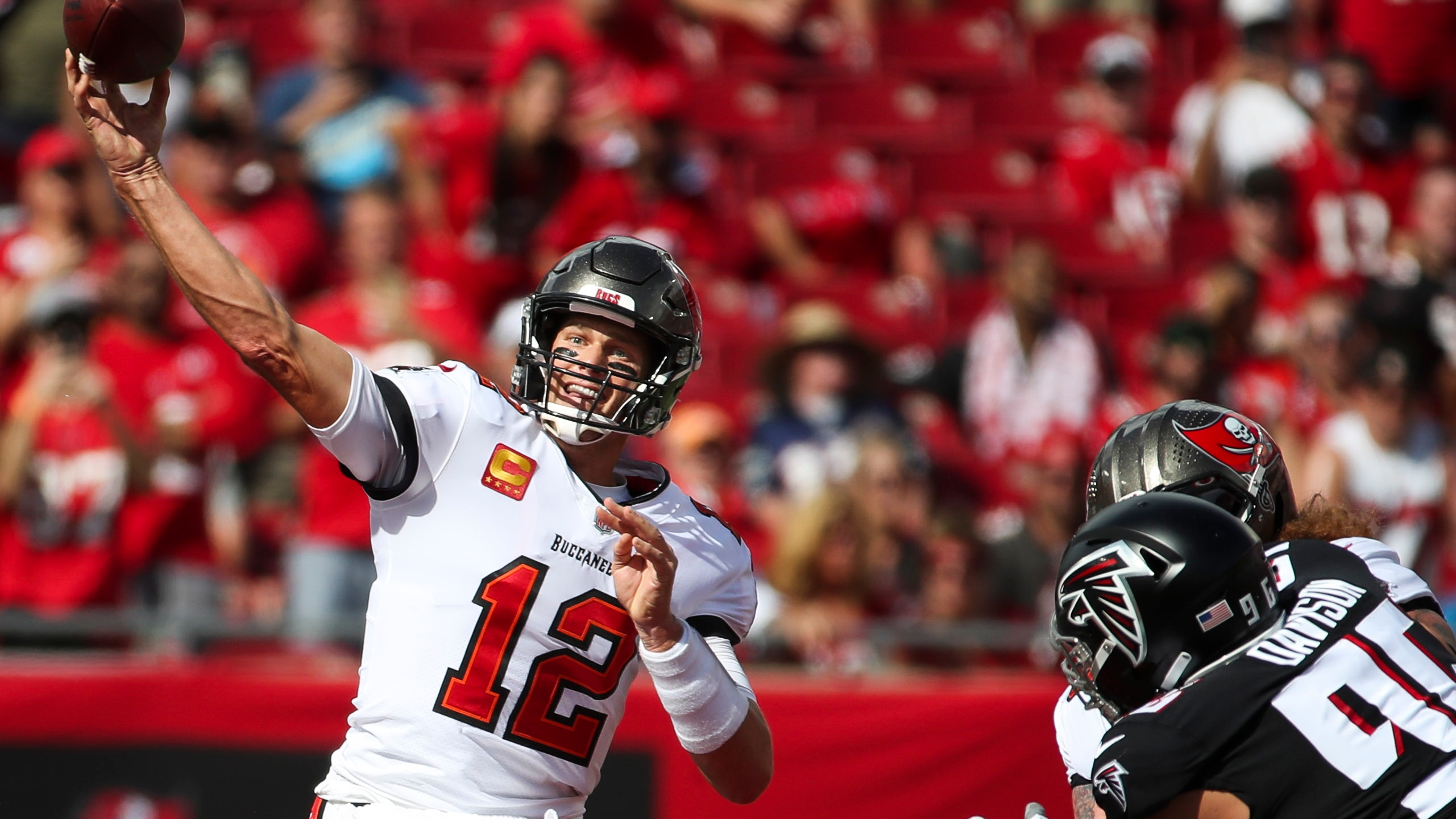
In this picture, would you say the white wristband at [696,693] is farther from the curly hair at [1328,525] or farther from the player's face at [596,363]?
the curly hair at [1328,525]

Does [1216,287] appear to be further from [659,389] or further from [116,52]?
[116,52]

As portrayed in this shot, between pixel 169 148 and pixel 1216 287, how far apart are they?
5528 mm

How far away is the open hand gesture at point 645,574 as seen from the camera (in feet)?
10.6

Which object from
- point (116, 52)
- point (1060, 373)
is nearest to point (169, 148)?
point (1060, 373)

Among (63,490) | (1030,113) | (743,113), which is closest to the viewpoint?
(63,490)

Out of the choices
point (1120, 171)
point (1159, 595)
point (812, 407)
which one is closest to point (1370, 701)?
point (1159, 595)

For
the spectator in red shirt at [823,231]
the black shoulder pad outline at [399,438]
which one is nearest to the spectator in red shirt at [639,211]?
the spectator in red shirt at [823,231]

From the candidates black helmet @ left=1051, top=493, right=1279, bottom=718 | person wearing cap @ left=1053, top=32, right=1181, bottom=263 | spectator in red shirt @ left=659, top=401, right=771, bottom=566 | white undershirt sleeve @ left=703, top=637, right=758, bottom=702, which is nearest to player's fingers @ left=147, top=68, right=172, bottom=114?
white undershirt sleeve @ left=703, top=637, right=758, bottom=702

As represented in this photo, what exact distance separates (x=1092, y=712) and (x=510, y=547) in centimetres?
129

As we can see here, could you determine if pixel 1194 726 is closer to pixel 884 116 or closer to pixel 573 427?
pixel 573 427

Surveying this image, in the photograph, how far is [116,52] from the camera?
3346mm

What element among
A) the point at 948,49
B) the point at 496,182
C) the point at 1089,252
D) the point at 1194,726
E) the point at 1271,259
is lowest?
the point at 1194,726

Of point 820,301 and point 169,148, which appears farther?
point 820,301

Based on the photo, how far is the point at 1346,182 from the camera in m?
10.3
